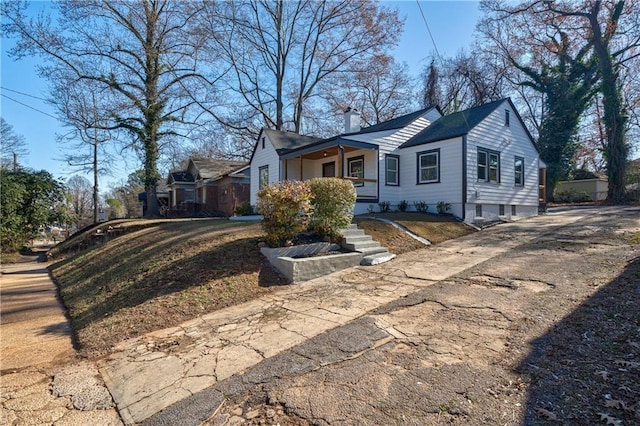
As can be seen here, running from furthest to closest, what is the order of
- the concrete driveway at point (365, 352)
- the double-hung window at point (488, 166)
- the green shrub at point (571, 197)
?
the green shrub at point (571, 197) < the double-hung window at point (488, 166) < the concrete driveway at point (365, 352)

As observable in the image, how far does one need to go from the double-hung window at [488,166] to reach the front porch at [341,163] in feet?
14.2

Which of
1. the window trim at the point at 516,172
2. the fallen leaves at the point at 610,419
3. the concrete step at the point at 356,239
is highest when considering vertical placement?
the window trim at the point at 516,172

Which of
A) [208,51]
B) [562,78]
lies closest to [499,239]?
[562,78]

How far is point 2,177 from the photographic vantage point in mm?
17516

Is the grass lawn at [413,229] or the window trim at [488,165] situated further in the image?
the window trim at [488,165]

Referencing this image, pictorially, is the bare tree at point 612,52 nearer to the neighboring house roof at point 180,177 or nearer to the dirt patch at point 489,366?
the dirt patch at point 489,366

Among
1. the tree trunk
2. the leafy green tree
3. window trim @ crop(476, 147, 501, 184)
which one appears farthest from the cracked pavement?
the tree trunk

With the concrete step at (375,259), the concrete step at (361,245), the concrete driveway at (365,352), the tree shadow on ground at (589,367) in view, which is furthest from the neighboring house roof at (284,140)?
the tree shadow on ground at (589,367)

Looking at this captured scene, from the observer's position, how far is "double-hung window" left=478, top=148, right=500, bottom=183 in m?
14.1

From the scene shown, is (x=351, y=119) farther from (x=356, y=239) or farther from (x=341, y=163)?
(x=356, y=239)

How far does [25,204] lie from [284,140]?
51.2 ft

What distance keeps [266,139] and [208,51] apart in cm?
1116

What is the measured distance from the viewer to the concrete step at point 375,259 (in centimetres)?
817

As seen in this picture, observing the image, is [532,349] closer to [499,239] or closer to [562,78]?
[499,239]
